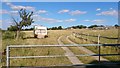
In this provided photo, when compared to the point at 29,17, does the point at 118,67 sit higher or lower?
lower

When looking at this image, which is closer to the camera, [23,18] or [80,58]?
[80,58]

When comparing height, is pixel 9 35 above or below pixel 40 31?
below

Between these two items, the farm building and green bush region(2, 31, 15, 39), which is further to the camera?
the farm building

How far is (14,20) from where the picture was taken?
47.9 metres

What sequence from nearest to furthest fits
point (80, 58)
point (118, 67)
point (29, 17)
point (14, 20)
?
point (118, 67) → point (80, 58) → point (14, 20) → point (29, 17)

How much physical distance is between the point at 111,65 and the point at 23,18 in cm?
4612

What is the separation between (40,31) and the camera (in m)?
52.9

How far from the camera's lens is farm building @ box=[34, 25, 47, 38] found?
52219 millimetres

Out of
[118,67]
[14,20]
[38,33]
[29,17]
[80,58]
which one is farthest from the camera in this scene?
[29,17]

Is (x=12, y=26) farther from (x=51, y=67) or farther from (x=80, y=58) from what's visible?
(x=51, y=67)

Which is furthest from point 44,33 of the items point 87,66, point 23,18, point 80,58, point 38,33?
point 87,66

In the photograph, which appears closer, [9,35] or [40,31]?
[9,35]

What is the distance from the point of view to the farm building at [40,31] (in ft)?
171

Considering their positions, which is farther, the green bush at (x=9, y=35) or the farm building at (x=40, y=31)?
the farm building at (x=40, y=31)
